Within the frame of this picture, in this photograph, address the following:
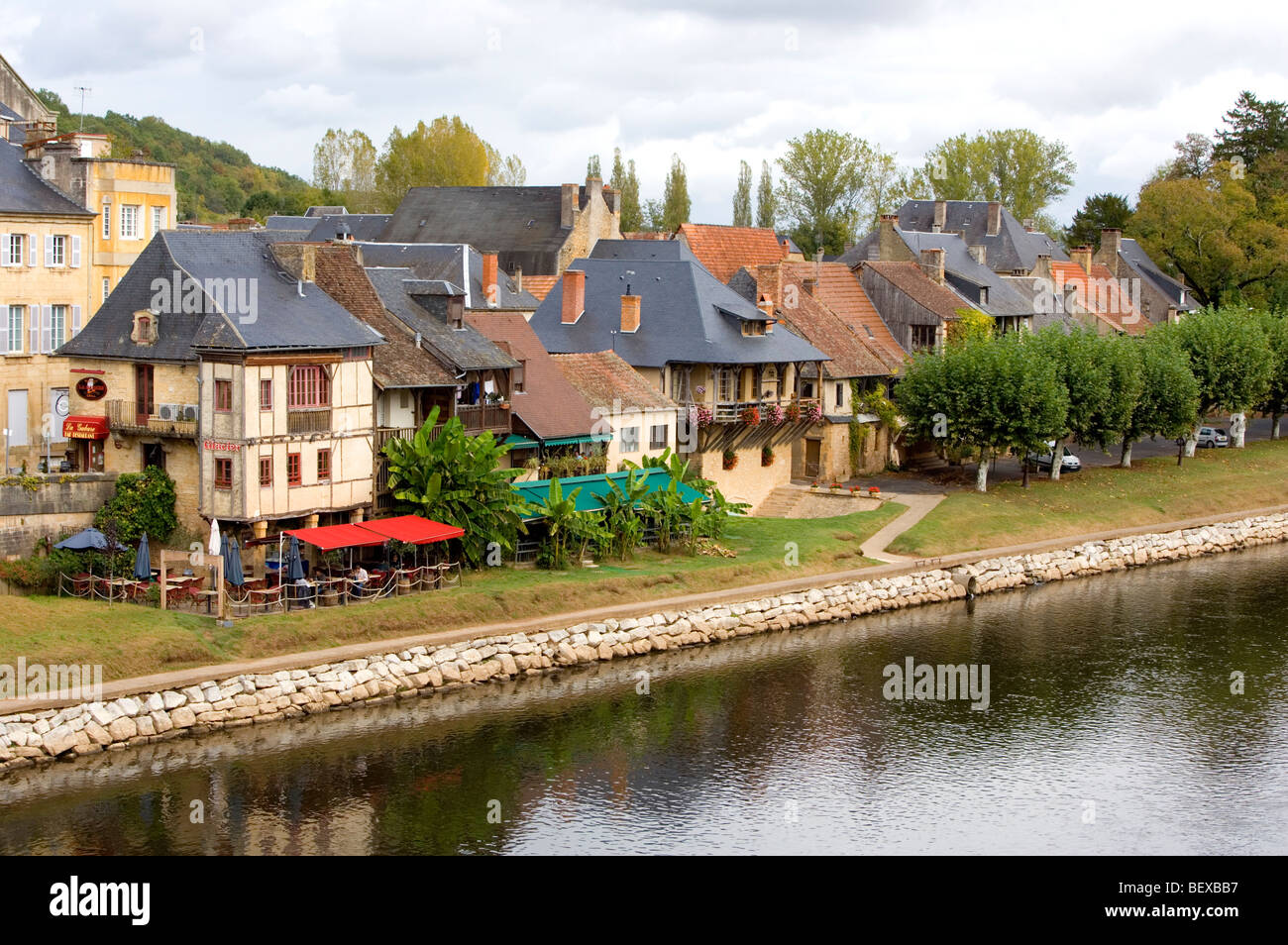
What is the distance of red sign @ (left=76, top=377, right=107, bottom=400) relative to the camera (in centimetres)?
4766

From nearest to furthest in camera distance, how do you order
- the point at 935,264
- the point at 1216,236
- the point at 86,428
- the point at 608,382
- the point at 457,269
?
the point at 86,428
the point at 608,382
the point at 457,269
the point at 935,264
the point at 1216,236

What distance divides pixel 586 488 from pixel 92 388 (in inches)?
628

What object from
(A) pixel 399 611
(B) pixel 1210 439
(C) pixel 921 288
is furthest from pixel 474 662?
(B) pixel 1210 439

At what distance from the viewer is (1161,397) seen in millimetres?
74500

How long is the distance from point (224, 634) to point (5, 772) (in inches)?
281

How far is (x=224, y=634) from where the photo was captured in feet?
137

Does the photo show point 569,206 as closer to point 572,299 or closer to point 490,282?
point 490,282

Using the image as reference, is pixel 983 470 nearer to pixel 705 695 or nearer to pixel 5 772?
pixel 705 695

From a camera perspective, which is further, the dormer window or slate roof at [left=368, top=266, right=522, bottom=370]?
slate roof at [left=368, top=266, right=522, bottom=370]

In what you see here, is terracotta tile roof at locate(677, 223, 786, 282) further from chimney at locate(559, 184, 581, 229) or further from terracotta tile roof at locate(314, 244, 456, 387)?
terracotta tile roof at locate(314, 244, 456, 387)

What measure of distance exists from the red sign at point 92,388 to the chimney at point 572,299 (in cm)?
2242

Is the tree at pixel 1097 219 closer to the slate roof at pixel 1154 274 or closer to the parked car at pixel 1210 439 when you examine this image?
the slate roof at pixel 1154 274

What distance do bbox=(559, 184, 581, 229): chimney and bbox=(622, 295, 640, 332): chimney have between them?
93.5 feet

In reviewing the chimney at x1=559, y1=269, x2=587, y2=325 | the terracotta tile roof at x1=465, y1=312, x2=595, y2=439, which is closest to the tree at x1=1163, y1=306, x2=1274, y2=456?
the chimney at x1=559, y1=269, x2=587, y2=325
